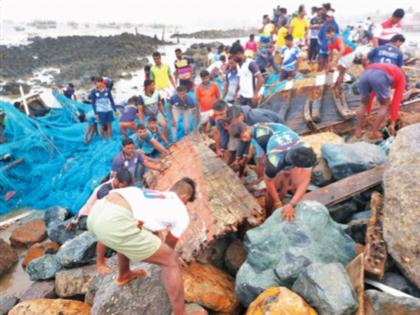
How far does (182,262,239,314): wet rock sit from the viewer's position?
3.12m

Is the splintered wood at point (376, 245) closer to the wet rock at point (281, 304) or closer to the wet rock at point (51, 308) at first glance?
the wet rock at point (281, 304)

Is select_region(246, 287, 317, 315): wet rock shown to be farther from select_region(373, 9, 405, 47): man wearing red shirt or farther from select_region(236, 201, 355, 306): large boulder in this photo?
select_region(373, 9, 405, 47): man wearing red shirt

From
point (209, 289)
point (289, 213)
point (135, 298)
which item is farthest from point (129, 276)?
point (289, 213)

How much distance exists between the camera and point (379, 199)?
3.51m

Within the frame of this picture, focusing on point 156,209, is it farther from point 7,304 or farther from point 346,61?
point 346,61

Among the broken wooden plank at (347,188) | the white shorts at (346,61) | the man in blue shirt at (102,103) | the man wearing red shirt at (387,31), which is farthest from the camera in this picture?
the man in blue shirt at (102,103)

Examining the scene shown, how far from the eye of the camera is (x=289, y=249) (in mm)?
3008

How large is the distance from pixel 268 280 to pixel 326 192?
1.48 metres

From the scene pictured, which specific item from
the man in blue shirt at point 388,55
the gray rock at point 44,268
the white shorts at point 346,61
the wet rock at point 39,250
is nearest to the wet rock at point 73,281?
the gray rock at point 44,268

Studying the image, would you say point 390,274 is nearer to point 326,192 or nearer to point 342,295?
point 342,295

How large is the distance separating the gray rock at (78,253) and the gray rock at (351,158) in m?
3.28

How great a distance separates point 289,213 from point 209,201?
1021mm

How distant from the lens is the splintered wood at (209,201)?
3.46 m

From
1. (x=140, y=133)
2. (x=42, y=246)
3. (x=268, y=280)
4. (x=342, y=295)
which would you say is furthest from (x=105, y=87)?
(x=342, y=295)
